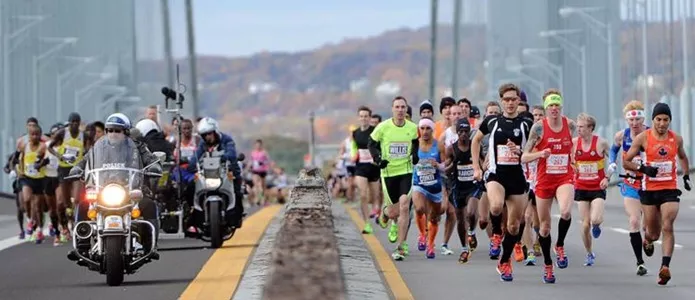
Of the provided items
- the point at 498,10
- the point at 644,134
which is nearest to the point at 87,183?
the point at 644,134

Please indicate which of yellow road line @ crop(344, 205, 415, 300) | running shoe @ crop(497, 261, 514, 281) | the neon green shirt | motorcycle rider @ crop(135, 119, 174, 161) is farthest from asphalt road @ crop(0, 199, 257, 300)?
running shoe @ crop(497, 261, 514, 281)

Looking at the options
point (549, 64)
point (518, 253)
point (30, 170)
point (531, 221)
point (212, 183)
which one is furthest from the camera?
point (549, 64)

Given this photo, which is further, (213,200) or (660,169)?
(213,200)

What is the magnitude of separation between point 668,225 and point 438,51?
123160 mm

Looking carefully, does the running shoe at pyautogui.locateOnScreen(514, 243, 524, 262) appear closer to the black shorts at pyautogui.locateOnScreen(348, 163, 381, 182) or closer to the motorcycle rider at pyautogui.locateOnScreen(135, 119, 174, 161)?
the motorcycle rider at pyautogui.locateOnScreen(135, 119, 174, 161)

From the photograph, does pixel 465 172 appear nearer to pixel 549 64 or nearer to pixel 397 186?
pixel 397 186

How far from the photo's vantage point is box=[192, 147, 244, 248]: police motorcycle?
21.0m

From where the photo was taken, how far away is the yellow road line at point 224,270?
1463 centimetres

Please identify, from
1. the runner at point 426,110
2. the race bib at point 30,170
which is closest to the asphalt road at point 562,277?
the runner at point 426,110

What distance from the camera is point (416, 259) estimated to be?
18969 mm

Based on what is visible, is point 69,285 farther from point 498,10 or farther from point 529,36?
point 498,10

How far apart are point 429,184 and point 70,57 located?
218 feet

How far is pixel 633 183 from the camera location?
669 inches

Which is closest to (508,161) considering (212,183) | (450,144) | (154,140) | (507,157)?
(507,157)
